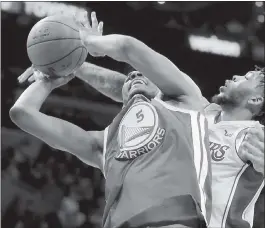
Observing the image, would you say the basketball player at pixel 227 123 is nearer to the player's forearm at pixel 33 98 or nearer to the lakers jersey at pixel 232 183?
the lakers jersey at pixel 232 183

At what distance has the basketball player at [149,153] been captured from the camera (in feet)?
7.91

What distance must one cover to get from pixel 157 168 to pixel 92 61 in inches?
180

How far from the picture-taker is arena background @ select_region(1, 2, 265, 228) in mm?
6805

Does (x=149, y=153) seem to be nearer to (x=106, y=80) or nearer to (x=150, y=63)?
(x=150, y=63)

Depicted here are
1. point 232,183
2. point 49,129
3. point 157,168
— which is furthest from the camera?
point 232,183

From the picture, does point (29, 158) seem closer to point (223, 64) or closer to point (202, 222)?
point (223, 64)

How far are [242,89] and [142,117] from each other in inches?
51.9

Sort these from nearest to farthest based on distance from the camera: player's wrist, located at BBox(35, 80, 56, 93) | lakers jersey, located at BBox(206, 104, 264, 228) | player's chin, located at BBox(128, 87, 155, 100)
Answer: player's chin, located at BBox(128, 87, 155, 100) < player's wrist, located at BBox(35, 80, 56, 93) < lakers jersey, located at BBox(206, 104, 264, 228)

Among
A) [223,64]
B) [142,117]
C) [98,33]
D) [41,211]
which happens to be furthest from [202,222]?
[223,64]

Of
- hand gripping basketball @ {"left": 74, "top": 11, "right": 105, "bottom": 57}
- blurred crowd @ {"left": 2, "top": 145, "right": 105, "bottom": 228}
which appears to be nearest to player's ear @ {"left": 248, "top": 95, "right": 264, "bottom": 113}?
hand gripping basketball @ {"left": 74, "top": 11, "right": 105, "bottom": 57}

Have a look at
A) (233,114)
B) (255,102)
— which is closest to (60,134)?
Result: (233,114)

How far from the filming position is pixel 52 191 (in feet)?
22.5

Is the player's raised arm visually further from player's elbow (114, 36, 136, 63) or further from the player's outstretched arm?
the player's outstretched arm

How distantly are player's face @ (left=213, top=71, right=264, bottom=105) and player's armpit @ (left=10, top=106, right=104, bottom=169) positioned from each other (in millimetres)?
1088
